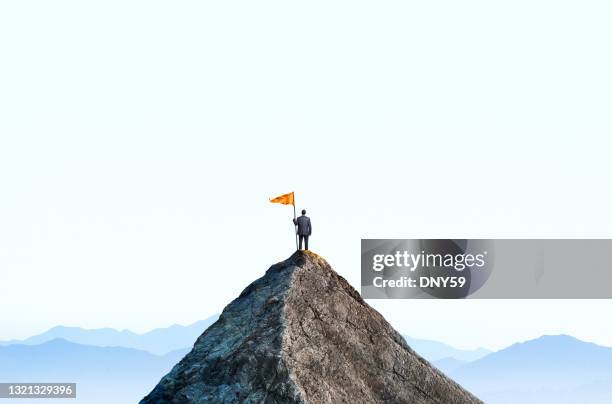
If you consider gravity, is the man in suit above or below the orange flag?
below

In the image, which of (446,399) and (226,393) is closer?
(226,393)

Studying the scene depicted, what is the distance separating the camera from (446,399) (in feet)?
112

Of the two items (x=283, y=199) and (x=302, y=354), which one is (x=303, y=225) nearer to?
(x=283, y=199)

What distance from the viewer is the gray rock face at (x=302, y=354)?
30203 mm

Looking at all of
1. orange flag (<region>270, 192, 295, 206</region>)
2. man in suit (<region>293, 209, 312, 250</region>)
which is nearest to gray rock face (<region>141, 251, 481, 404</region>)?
man in suit (<region>293, 209, 312, 250</region>)

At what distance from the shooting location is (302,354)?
30703 mm

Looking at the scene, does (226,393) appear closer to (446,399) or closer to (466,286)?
(446,399)

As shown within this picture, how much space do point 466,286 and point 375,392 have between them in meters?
21.2

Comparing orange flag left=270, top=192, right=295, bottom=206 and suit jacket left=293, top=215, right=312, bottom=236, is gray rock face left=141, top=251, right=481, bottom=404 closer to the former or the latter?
suit jacket left=293, top=215, right=312, bottom=236

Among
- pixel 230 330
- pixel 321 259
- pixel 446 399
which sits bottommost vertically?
pixel 446 399

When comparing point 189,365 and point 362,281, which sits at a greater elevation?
point 362,281

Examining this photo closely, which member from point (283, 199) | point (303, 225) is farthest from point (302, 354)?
point (283, 199)

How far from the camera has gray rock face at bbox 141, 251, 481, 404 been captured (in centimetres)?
3020

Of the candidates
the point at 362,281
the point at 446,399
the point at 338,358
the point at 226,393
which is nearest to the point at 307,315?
the point at 338,358
